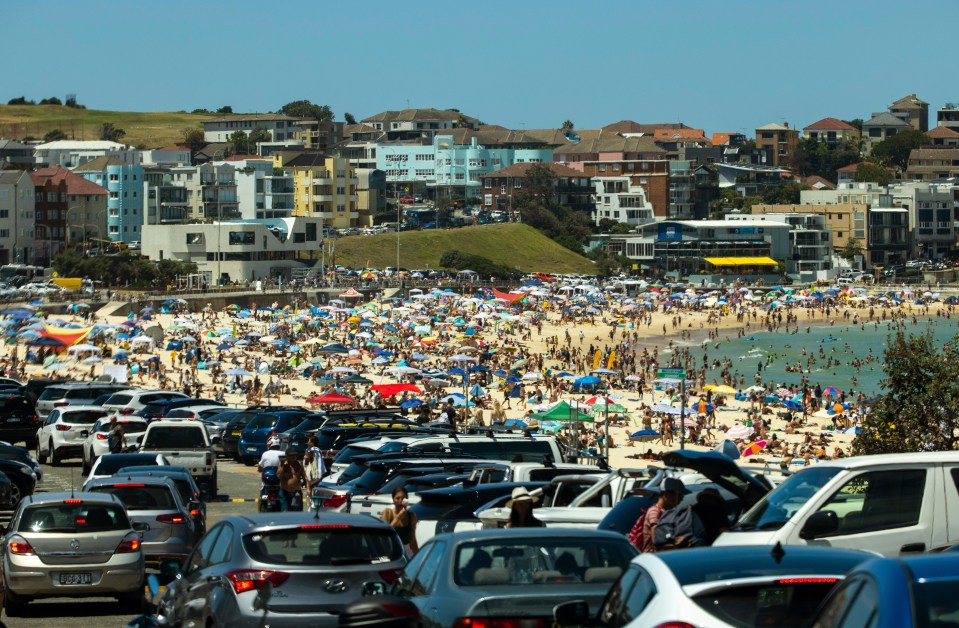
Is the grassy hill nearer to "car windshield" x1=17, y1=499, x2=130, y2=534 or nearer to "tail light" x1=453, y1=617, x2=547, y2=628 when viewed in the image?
"car windshield" x1=17, y1=499, x2=130, y2=534

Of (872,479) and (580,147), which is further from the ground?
(580,147)

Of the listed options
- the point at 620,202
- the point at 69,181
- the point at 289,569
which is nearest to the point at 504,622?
the point at 289,569

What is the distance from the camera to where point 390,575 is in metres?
8.26

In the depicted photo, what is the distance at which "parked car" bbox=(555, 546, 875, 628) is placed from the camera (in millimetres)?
5586

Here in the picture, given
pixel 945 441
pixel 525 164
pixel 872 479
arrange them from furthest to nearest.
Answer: pixel 525 164, pixel 945 441, pixel 872 479

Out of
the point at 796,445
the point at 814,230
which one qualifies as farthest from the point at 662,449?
the point at 814,230

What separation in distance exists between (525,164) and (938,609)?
497 feet

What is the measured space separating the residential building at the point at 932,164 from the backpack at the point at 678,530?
Answer: 16921 centimetres

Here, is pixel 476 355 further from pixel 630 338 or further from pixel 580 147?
pixel 580 147

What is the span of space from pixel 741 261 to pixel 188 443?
106143mm

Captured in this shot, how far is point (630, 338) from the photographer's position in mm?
85750

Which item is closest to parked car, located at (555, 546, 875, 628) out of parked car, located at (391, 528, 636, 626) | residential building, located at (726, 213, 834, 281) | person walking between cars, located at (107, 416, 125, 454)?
parked car, located at (391, 528, 636, 626)

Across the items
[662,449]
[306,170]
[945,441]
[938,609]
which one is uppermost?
[306,170]

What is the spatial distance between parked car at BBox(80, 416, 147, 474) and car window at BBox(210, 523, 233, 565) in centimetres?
1520
